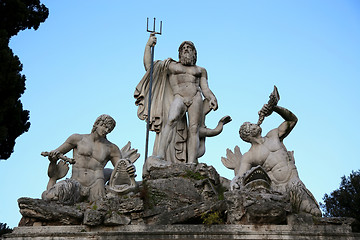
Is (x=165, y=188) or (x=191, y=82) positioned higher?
(x=191, y=82)

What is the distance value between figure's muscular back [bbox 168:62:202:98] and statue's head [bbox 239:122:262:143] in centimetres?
144

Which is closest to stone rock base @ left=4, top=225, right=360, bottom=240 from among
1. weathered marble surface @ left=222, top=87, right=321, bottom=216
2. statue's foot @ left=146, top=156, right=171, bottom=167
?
weathered marble surface @ left=222, top=87, right=321, bottom=216

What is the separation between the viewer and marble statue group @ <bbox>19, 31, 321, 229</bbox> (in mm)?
8359

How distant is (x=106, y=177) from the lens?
10.1 meters

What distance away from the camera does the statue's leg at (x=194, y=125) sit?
10.5m

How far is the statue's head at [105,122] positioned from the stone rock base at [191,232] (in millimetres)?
2356

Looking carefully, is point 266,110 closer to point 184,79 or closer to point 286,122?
point 286,122

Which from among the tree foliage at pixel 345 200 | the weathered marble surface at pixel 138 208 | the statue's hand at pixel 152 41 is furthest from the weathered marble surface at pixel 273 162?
Answer: the tree foliage at pixel 345 200

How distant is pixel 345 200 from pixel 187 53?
38.1 ft

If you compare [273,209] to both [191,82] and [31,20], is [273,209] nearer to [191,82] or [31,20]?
[191,82]

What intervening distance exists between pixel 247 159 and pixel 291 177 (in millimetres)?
885

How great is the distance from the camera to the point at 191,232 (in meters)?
7.89

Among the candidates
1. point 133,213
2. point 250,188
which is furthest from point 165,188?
point 250,188

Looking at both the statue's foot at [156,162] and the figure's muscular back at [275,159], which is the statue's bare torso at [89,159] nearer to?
the statue's foot at [156,162]
